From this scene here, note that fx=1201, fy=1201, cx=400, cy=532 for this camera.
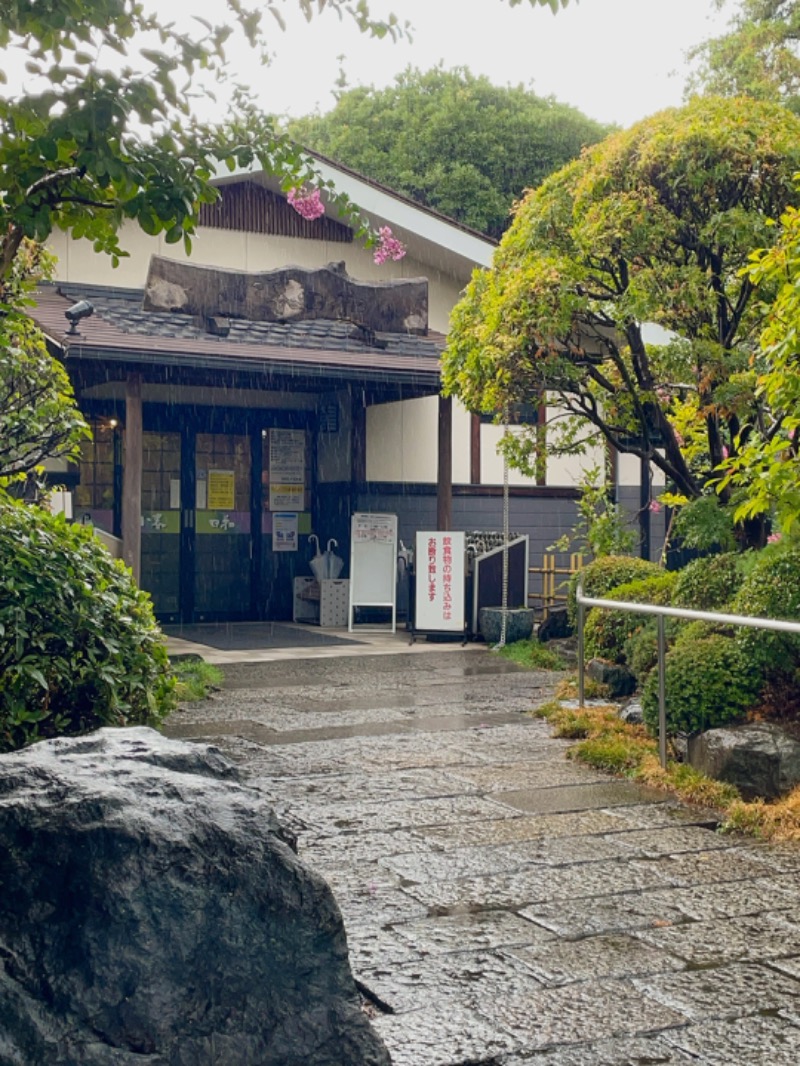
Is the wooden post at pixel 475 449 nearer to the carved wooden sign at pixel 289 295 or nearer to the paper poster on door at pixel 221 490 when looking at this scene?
the carved wooden sign at pixel 289 295

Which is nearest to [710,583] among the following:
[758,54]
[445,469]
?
[445,469]

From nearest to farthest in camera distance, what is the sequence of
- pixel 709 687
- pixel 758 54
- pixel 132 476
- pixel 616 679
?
pixel 709 687 → pixel 616 679 → pixel 132 476 → pixel 758 54

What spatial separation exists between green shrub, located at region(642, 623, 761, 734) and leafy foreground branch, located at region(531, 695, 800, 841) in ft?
0.97

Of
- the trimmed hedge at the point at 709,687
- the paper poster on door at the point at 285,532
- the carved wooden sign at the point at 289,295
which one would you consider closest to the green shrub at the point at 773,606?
the trimmed hedge at the point at 709,687

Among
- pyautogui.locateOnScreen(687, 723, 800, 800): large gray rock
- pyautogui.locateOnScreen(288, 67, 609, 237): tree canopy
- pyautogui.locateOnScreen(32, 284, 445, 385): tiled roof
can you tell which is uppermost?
pyautogui.locateOnScreen(288, 67, 609, 237): tree canopy

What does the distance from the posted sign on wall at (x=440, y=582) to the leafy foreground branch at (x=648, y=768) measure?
4.43 meters

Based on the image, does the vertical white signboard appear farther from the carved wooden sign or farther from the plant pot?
the carved wooden sign

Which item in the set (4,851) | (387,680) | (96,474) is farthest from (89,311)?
(4,851)

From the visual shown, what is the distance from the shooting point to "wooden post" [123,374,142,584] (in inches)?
516

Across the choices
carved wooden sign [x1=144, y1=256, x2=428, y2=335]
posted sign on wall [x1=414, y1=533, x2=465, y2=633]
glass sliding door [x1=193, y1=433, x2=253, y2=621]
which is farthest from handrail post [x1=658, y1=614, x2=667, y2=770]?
glass sliding door [x1=193, y1=433, x2=253, y2=621]

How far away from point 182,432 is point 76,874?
545 inches

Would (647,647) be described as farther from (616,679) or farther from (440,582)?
(440,582)

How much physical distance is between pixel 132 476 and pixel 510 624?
4.53 metres

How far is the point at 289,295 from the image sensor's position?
15.1 meters
